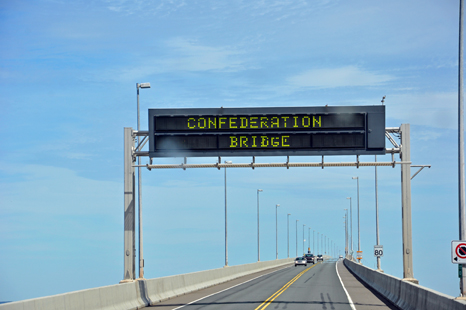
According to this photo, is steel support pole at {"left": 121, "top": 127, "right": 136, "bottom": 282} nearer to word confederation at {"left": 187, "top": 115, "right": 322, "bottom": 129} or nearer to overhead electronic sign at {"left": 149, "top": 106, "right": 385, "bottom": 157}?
overhead electronic sign at {"left": 149, "top": 106, "right": 385, "bottom": 157}

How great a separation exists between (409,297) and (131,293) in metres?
9.82

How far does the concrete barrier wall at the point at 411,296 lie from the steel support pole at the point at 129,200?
34.8 ft

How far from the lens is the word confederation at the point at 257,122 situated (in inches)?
951

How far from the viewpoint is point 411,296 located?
20203 mm

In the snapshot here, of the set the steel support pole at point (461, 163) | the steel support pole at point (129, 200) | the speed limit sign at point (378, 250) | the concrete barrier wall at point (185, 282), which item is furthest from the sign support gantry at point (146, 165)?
the speed limit sign at point (378, 250)

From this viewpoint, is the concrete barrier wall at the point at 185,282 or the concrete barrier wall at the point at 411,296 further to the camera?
the concrete barrier wall at the point at 185,282

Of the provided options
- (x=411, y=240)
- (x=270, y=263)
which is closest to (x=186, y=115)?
(x=411, y=240)

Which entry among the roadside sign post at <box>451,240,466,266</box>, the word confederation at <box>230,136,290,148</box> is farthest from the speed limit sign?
the roadside sign post at <box>451,240,466,266</box>

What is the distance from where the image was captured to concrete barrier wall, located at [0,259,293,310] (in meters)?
14.0

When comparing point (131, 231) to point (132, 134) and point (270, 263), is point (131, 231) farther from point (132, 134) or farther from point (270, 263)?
point (270, 263)

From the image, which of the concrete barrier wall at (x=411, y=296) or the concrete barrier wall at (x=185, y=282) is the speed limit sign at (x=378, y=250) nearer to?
the concrete barrier wall at (x=185, y=282)

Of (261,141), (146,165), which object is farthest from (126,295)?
(261,141)

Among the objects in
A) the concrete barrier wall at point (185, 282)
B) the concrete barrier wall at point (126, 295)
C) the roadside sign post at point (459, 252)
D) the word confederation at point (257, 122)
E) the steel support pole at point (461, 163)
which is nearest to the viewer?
the concrete barrier wall at point (126, 295)

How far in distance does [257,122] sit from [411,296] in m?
8.87
